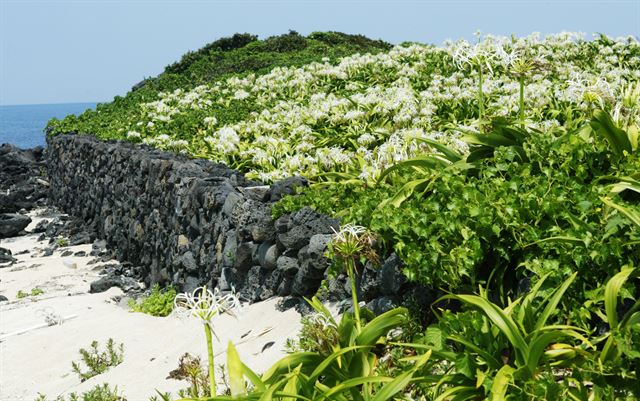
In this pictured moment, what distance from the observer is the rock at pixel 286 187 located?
7559 mm

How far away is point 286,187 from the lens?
7.63 m

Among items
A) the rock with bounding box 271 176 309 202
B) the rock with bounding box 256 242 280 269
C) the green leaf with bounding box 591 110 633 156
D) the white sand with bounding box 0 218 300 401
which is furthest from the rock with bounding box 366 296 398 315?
the rock with bounding box 271 176 309 202

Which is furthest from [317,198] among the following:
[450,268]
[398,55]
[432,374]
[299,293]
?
[398,55]

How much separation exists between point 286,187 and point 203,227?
95.6 inches

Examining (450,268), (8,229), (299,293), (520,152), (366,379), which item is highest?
(520,152)

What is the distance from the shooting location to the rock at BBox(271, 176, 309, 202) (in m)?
7.56

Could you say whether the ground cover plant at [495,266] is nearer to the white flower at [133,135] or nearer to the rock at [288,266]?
the rock at [288,266]

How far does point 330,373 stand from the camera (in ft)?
12.7

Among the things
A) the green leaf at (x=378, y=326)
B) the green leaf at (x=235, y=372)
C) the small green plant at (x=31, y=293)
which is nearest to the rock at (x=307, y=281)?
the green leaf at (x=378, y=326)

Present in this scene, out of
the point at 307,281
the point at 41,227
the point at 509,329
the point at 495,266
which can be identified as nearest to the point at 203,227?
the point at 307,281

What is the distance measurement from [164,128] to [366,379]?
1274 centimetres

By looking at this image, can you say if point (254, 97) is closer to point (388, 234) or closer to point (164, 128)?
point (164, 128)

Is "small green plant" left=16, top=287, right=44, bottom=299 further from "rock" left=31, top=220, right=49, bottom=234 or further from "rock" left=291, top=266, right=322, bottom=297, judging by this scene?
"rock" left=291, top=266, right=322, bottom=297

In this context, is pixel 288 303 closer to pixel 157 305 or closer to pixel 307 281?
pixel 307 281
